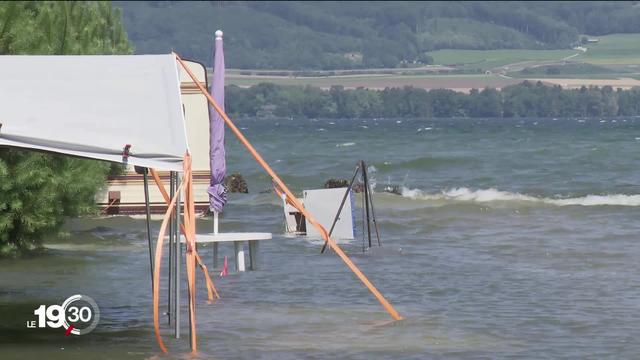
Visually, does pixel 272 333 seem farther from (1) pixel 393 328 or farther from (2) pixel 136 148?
(2) pixel 136 148

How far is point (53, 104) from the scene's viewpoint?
14766 mm

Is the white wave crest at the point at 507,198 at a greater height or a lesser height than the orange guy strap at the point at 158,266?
lesser

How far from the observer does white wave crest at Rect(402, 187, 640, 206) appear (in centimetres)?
4300

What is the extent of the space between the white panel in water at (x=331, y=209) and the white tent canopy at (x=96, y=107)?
1196 cm

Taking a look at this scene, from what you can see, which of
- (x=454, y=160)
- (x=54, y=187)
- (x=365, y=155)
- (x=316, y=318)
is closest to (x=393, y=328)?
(x=316, y=318)

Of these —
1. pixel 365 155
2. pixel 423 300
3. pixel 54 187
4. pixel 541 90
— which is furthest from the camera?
pixel 541 90

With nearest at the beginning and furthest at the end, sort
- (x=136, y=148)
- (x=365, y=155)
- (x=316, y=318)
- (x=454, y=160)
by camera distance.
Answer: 1. (x=136, y=148)
2. (x=316, y=318)
3. (x=454, y=160)
4. (x=365, y=155)

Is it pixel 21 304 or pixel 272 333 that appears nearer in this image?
pixel 272 333

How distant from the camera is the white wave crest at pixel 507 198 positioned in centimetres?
4300

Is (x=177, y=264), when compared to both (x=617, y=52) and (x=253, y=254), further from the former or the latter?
(x=617, y=52)

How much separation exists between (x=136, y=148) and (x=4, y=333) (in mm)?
3567

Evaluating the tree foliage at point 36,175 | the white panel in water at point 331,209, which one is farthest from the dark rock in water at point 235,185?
the tree foliage at point 36,175

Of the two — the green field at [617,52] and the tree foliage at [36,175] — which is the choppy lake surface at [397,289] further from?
the green field at [617,52]

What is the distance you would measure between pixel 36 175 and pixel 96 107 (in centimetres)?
705
